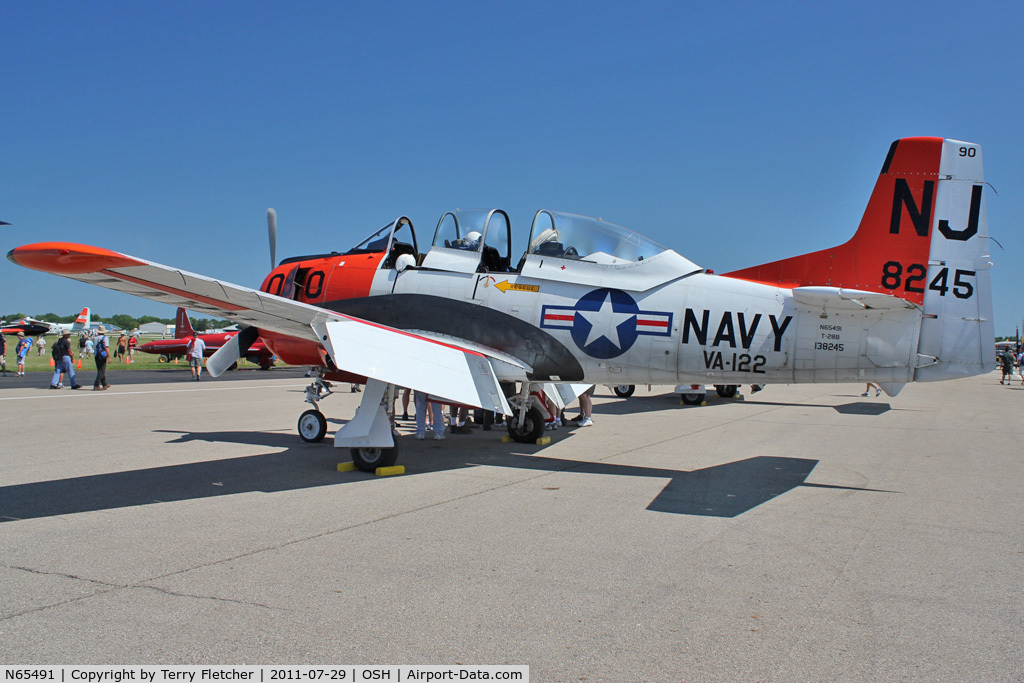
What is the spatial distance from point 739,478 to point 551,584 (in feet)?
14.2

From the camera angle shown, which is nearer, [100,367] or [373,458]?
[373,458]

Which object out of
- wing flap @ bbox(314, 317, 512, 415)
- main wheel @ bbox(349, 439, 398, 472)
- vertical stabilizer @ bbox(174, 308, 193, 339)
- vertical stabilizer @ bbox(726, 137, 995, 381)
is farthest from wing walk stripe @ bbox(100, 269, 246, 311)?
vertical stabilizer @ bbox(174, 308, 193, 339)

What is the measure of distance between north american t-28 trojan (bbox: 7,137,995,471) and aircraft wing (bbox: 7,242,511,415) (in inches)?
0.9

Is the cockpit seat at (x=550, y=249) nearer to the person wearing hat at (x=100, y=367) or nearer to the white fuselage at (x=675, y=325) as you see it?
the white fuselage at (x=675, y=325)

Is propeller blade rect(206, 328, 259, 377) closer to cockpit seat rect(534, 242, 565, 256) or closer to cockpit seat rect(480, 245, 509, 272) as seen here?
cockpit seat rect(480, 245, 509, 272)

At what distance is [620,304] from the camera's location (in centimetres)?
798

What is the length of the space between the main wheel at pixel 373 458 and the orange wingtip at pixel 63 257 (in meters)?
3.38

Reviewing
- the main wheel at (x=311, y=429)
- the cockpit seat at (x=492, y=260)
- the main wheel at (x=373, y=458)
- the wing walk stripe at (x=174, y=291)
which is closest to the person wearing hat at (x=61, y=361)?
the main wheel at (x=311, y=429)

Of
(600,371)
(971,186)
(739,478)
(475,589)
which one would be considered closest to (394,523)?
(475,589)

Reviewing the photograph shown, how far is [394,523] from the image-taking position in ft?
18.5

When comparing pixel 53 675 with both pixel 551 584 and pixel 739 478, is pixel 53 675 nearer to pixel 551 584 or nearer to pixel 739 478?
pixel 551 584
